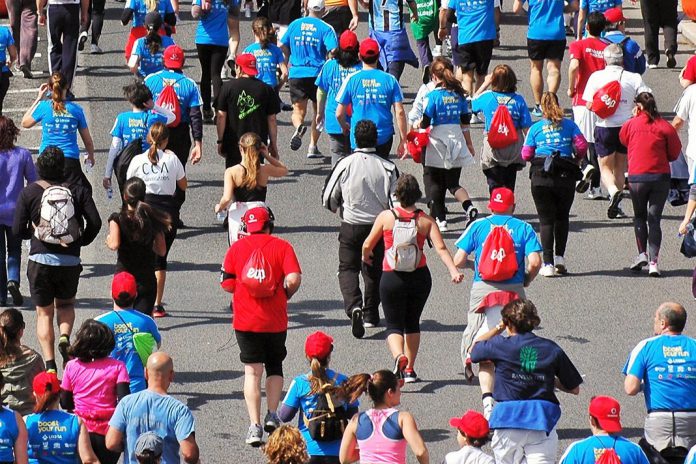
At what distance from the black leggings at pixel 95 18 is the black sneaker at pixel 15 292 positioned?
30.1 feet

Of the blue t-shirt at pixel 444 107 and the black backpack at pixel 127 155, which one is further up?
the blue t-shirt at pixel 444 107

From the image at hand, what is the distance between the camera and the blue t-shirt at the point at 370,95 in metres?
15.8

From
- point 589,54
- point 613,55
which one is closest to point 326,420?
point 613,55

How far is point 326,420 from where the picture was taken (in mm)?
9914

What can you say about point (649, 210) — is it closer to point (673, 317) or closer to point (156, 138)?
point (156, 138)

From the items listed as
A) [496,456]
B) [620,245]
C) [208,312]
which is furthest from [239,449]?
[620,245]

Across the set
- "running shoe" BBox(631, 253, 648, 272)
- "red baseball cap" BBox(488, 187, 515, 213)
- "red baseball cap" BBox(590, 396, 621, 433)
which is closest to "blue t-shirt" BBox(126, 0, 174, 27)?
"running shoe" BBox(631, 253, 648, 272)

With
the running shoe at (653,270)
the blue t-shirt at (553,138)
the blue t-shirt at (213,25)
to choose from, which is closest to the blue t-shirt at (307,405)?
the blue t-shirt at (553,138)

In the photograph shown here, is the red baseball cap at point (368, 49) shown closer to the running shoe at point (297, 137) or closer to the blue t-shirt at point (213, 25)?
the running shoe at point (297, 137)

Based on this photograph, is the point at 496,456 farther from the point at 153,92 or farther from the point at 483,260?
the point at 153,92

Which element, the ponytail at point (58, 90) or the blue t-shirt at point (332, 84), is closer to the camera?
the ponytail at point (58, 90)

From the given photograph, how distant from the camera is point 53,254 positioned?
12719mm

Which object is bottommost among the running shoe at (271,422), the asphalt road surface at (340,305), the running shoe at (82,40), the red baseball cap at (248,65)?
the asphalt road surface at (340,305)

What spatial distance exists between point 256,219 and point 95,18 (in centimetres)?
1298
